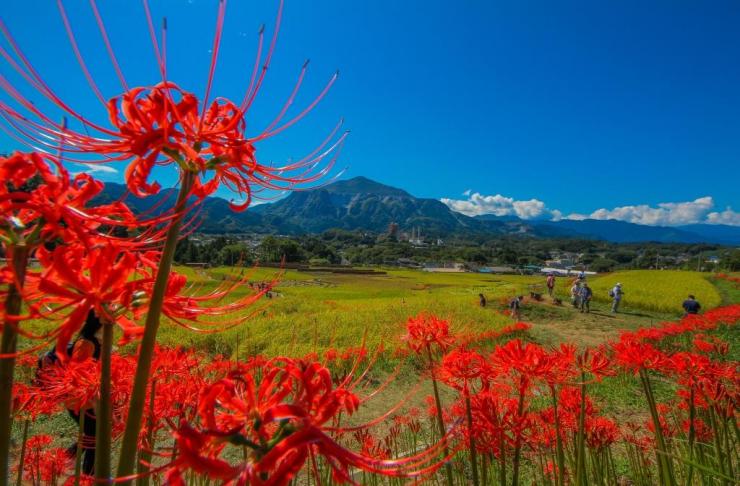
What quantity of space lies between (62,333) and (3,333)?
11 centimetres

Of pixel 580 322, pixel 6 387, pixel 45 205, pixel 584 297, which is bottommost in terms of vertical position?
pixel 580 322

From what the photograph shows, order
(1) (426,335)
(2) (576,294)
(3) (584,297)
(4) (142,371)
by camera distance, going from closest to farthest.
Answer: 1. (4) (142,371)
2. (1) (426,335)
3. (3) (584,297)
4. (2) (576,294)

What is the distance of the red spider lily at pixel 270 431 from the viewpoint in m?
0.70

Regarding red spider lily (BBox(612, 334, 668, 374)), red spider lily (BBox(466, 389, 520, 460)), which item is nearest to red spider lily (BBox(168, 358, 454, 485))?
red spider lily (BBox(466, 389, 520, 460))

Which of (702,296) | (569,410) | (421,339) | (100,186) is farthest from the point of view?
(702,296)

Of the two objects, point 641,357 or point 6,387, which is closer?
point 6,387

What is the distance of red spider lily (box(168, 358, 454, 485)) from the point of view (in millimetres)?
704

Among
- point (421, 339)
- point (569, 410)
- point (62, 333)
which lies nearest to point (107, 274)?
point (62, 333)

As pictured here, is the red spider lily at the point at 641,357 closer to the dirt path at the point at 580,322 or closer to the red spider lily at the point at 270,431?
the red spider lily at the point at 270,431

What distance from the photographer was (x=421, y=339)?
7.79 ft

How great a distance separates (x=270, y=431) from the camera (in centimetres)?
97

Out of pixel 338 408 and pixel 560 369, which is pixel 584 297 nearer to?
pixel 560 369

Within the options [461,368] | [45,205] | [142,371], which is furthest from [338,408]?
[461,368]

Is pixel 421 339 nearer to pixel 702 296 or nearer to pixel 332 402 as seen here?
pixel 332 402
